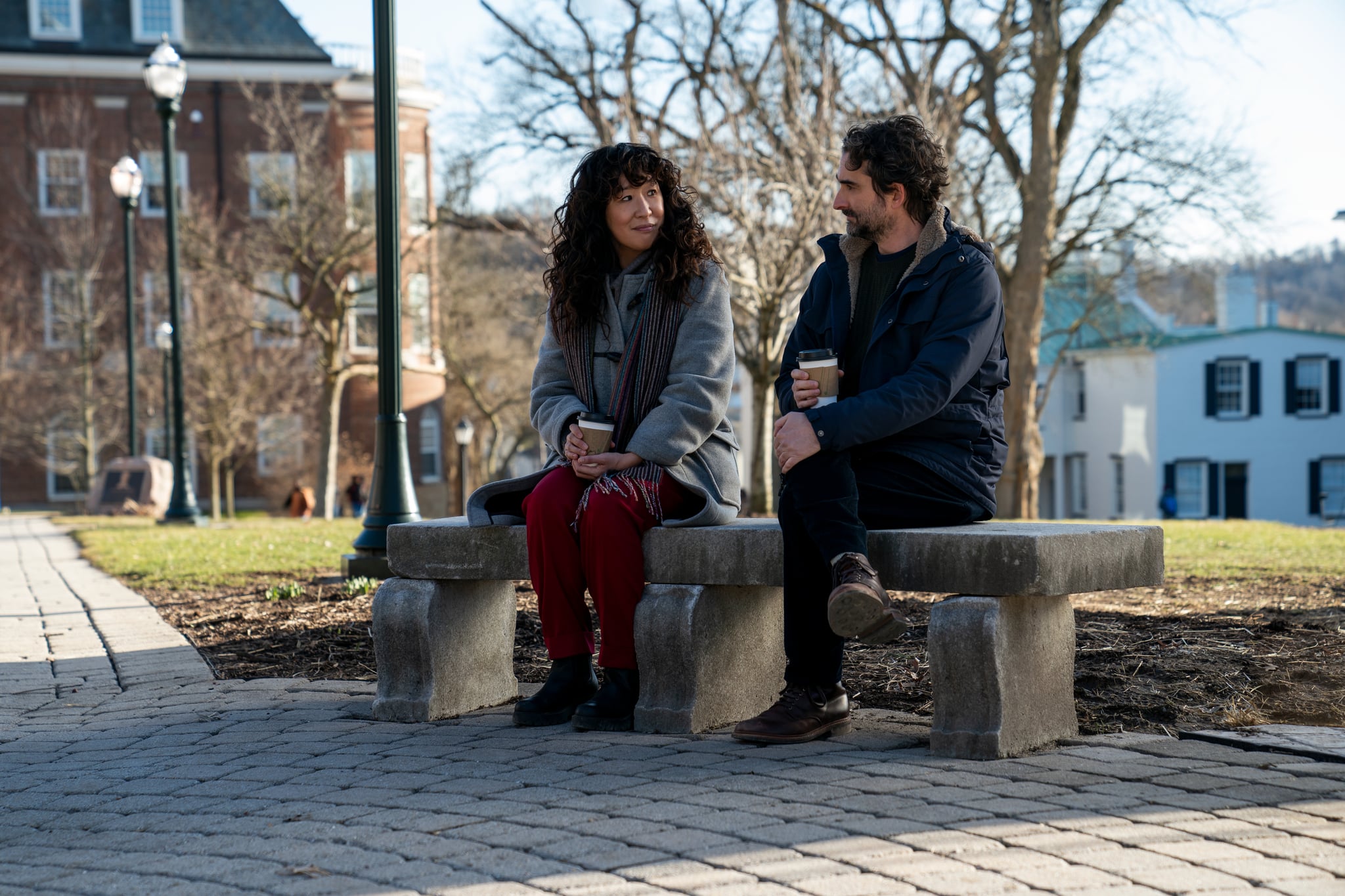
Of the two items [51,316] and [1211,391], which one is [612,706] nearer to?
[51,316]

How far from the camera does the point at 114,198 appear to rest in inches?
1415

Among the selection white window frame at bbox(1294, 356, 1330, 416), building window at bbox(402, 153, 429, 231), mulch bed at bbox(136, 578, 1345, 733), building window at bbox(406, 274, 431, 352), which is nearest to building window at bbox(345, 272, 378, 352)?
building window at bbox(406, 274, 431, 352)

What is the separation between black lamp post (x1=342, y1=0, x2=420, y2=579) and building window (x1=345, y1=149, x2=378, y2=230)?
18104 millimetres

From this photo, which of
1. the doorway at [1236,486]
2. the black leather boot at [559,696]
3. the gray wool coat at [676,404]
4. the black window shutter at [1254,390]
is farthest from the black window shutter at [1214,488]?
the black leather boot at [559,696]

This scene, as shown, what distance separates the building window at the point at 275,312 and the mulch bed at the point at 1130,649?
2022cm

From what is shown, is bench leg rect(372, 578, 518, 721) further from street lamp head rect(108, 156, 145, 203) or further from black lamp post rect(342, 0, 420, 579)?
street lamp head rect(108, 156, 145, 203)

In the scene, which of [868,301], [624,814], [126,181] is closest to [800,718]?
[624,814]

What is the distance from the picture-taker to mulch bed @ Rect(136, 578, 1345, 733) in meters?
4.54

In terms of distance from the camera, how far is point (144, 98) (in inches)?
1442

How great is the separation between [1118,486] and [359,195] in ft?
90.4

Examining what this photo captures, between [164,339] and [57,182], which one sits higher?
[57,182]

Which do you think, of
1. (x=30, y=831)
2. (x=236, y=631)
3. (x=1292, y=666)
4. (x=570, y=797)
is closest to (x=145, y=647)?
(x=236, y=631)

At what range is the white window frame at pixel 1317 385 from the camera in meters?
42.2

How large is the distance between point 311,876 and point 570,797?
2.51ft
